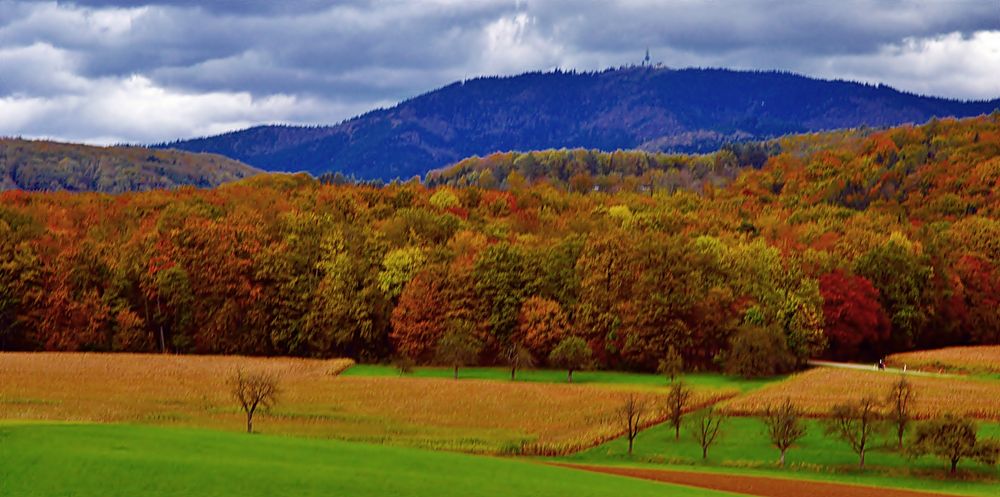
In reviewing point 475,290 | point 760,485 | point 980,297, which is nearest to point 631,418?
point 760,485

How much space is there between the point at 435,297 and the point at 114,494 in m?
73.4

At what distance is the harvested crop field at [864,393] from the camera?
76.8m

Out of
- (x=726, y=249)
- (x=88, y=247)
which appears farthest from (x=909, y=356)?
(x=88, y=247)

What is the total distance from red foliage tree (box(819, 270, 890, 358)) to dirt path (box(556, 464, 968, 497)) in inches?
2311

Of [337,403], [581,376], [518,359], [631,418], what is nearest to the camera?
[631,418]

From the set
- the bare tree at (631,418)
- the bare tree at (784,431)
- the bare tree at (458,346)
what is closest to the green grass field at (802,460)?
the bare tree at (631,418)

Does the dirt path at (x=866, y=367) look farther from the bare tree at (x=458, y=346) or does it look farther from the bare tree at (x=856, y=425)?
the bare tree at (x=458, y=346)

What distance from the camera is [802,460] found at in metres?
64.7

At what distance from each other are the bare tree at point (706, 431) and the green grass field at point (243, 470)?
12.6 m

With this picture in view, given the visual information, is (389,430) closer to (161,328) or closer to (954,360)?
(954,360)

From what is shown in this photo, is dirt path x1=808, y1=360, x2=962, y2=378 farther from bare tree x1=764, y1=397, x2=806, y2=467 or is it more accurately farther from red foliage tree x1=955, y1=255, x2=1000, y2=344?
bare tree x1=764, y1=397, x2=806, y2=467

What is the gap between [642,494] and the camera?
159 feet

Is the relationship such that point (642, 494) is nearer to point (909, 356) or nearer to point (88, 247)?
point (909, 356)

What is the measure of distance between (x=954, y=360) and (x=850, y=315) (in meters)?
12.4
